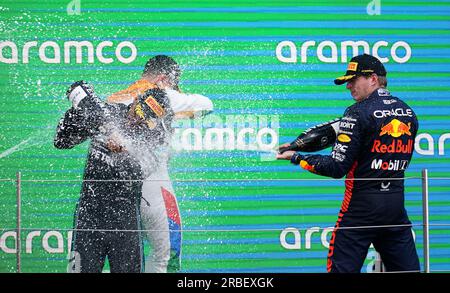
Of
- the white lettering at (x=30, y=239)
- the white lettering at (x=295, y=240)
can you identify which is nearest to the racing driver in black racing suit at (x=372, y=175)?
the white lettering at (x=295, y=240)

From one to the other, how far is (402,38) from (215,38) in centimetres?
154

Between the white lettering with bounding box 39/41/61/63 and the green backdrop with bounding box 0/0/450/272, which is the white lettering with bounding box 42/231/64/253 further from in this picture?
the white lettering with bounding box 39/41/61/63

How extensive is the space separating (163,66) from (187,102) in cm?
34

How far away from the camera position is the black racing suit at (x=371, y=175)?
5887 mm

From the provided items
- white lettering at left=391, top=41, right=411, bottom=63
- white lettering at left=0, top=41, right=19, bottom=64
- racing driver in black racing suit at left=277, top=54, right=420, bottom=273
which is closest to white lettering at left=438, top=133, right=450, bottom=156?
white lettering at left=391, top=41, right=411, bottom=63

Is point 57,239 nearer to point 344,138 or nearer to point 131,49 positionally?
point 131,49

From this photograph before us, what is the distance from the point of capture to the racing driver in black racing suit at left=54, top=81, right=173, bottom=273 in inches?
261

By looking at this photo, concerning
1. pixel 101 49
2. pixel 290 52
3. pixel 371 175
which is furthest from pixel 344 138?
pixel 101 49

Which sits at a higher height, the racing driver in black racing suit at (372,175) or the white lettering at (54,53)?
the white lettering at (54,53)

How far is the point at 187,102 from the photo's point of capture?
7602 millimetres

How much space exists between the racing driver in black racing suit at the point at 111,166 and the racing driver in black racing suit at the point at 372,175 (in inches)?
55.4

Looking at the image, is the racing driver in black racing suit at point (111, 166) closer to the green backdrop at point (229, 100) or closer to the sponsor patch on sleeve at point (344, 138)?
the green backdrop at point (229, 100)
